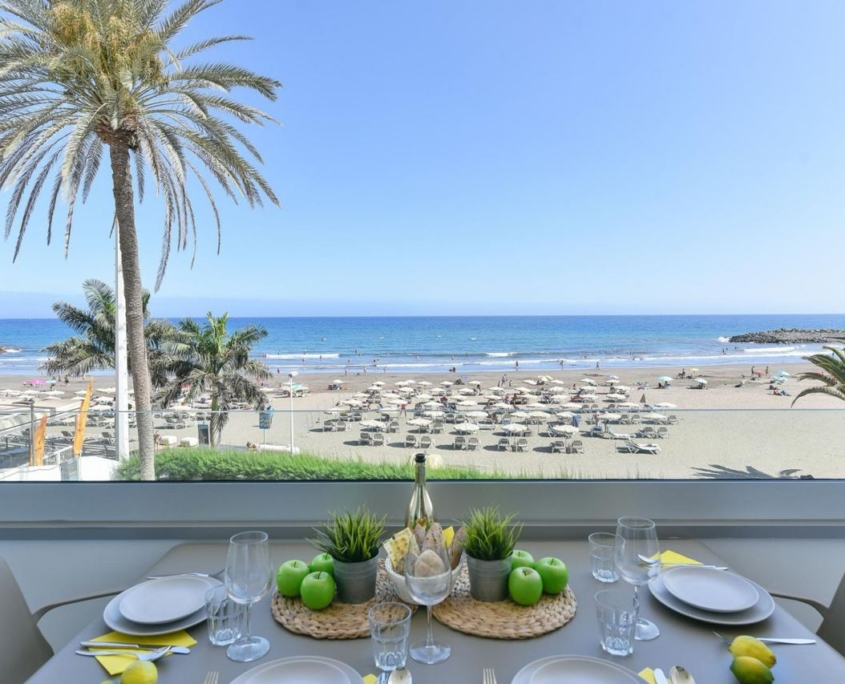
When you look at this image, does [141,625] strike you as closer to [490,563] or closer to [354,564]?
[354,564]

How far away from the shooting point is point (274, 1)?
2223 mm

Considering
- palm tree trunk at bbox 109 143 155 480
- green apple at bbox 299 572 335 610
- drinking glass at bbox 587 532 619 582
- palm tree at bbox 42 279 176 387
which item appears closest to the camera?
green apple at bbox 299 572 335 610

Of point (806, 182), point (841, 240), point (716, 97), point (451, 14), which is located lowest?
point (841, 240)

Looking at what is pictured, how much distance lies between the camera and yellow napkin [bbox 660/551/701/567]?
1.17 m

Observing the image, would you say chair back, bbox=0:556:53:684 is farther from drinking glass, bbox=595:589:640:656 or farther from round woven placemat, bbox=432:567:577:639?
drinking glass, bbox=595:589:640:656

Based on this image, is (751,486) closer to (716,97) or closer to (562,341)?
(716,97)

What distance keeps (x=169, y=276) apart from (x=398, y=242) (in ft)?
66.1

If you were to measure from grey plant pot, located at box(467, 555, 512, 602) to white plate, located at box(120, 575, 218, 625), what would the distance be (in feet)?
1.79

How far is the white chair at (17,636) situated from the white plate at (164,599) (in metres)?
0.15

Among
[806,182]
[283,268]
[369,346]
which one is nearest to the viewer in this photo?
[806,182]

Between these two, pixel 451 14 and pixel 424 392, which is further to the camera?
pixel 424 392

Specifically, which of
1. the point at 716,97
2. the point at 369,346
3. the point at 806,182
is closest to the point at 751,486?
the point at 806,182

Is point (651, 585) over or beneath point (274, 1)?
beneath

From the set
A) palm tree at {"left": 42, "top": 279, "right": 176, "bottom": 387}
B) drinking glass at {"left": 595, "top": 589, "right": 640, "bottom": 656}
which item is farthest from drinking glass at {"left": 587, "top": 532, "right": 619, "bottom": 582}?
palm tree at {"left": 42, "top": 279, "right": 176, "bottom": 387}
